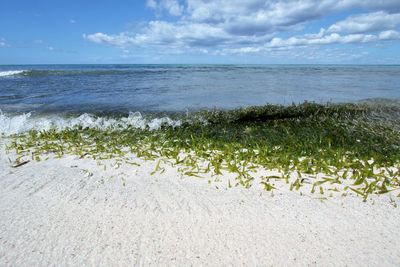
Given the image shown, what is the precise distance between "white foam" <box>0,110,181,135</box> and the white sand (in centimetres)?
292

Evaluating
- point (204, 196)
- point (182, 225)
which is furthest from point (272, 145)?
point (182, 225)

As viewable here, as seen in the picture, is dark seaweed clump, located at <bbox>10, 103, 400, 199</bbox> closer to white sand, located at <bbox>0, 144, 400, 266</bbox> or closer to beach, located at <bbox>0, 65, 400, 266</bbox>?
beach, located at <bbox>0, 65, 400, 266</bbox>

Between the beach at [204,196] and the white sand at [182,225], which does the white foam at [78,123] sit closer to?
the beach at [204,196]

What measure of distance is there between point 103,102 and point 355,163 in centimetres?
777

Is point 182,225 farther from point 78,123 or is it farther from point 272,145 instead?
point 78,123

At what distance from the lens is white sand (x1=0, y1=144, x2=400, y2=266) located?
2371 millimetres

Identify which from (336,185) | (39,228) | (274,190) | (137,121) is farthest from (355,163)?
(137,121)

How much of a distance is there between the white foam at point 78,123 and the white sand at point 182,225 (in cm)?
292

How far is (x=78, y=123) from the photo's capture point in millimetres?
6773

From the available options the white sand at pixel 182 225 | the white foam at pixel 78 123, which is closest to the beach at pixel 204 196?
the white sand at pixel 182 225

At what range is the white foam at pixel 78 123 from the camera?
642cm

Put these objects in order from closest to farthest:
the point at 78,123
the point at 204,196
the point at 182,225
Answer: the point at 182,225
the point at 204,196
the point at 78,123

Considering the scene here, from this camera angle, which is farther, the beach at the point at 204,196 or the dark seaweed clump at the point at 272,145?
the dark seaweed clump at the point at 272,145

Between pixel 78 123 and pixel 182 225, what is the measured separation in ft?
15.7
